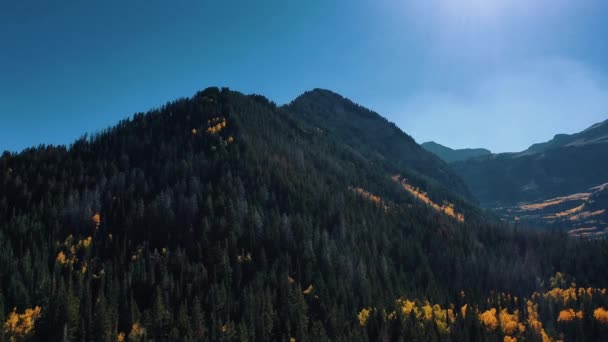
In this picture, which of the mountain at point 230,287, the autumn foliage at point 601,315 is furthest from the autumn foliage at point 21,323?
the autumn foliage at point 601,315

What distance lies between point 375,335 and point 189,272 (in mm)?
68726

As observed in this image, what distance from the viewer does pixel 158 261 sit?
543 ft

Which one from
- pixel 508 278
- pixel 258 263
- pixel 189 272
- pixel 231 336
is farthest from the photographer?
pixel 508 278

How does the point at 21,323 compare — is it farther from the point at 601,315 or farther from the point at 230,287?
the point at 601,315

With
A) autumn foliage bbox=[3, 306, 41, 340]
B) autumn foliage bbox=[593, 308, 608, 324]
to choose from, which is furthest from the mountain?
autumn foliage bbox=[593, 308, 608, 324]

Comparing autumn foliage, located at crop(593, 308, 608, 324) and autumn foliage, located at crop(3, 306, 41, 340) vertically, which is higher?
autumn foliage, located at crop(3, 306, 41, 340)

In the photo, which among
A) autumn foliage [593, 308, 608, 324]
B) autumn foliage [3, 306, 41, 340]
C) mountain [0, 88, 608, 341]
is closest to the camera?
autumn foliage [3, 306, 41, 340]

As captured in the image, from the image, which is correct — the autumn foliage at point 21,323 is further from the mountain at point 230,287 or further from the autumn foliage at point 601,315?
the autumn foliage at point 601,315

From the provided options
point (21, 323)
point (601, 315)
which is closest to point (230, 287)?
point (21, 323)

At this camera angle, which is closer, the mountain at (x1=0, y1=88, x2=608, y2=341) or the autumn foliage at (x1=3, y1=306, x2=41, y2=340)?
the autumn foliage at (x1=3, y1=306, x2=41, y2=340)

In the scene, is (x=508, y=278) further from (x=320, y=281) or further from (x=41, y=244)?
(x=41, y=244)

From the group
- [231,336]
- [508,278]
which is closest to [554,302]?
[508,278]

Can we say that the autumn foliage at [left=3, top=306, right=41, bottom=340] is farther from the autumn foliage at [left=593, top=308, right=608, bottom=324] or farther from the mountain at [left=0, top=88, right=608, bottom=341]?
the autumn foliage at [left=593, top=308, right=608, bottom=324]

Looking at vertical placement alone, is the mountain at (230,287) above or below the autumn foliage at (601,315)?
above
